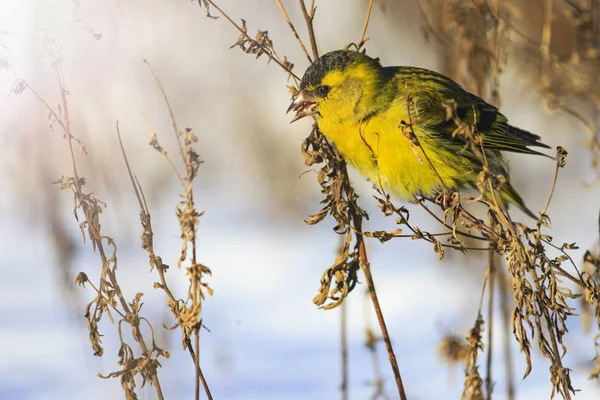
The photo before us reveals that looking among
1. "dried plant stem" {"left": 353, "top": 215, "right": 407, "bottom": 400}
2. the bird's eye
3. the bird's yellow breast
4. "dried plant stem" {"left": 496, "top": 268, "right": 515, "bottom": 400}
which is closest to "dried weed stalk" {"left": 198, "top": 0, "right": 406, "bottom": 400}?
"dried plant stem" {"left": 353, "top": 215, "right": 407, "bottom": 400}

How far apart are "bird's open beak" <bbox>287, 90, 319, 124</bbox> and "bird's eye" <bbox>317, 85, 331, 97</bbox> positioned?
0.17ft

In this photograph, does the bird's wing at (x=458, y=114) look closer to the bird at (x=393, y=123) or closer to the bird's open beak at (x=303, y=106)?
the bird at (x=393, y=123)

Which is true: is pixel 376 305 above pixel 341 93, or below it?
below

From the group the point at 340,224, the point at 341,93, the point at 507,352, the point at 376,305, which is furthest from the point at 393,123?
the point at 507,352

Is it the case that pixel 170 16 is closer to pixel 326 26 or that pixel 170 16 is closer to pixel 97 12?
pixel 326 26

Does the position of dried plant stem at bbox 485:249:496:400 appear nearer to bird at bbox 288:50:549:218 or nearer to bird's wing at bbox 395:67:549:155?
bird at bbox 288:50:549:218

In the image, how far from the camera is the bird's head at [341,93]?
315cm

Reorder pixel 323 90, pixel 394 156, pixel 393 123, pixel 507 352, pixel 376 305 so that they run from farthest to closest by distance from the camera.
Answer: pixel 507 352 → pixel 323 90 → pixel 393 123 → pixel 394 156 → pixel 376 305

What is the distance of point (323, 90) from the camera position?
3.19 m

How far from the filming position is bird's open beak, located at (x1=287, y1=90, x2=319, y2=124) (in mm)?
3123

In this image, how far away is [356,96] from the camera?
3.23 metres

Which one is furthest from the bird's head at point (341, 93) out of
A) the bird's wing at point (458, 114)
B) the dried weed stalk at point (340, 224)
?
the dried weed stalk at point (340, 224)

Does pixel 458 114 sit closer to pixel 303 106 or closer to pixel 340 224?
pixel 303 106

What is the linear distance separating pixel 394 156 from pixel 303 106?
0.49 metres
